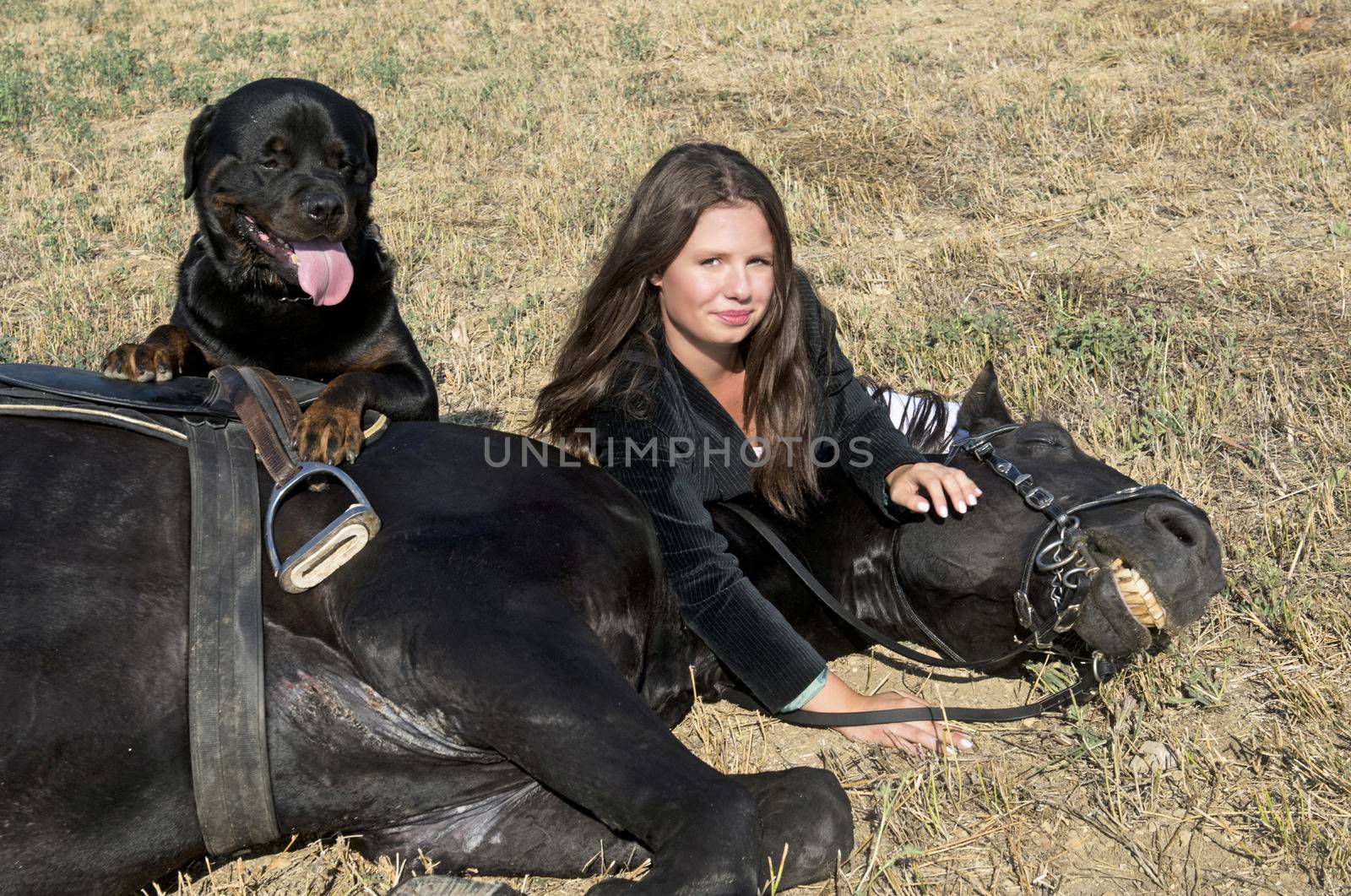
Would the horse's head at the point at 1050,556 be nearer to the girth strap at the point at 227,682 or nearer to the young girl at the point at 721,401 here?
the young girl at the point at 721,401

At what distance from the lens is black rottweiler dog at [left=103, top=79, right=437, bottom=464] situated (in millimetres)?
3406

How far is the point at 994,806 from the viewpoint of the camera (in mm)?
2771

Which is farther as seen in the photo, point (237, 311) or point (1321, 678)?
point (237, 311)

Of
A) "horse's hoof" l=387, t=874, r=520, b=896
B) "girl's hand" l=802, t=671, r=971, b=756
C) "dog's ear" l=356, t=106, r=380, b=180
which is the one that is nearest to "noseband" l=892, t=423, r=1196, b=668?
"girl's hand" l=802, t=671, r=971, b=756

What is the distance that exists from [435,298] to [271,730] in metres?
4.00

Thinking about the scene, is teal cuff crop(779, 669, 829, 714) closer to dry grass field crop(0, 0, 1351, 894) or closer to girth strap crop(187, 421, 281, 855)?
dry grass field crop(0, 0, 1351, 894)

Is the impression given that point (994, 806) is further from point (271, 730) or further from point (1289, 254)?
point (1289, 254)

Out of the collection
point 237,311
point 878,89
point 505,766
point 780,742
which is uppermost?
point 878,89

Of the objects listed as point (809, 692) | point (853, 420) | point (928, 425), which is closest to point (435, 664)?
point (809, 692)

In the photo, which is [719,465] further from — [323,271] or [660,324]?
[323,271]

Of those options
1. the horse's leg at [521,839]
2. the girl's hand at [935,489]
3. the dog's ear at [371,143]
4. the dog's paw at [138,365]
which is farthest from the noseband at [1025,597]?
the dog's ear at [371,143]

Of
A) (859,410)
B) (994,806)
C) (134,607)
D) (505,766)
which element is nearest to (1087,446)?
(859,410)

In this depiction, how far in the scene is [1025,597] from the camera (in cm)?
295

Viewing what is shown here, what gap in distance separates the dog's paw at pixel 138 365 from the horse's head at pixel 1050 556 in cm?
199
